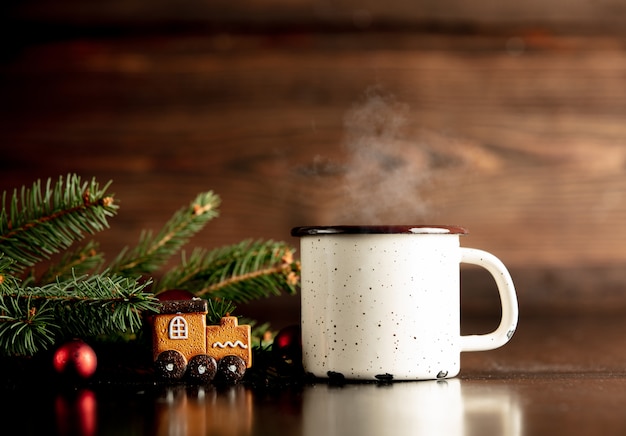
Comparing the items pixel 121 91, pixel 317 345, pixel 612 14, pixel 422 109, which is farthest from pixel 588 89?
pixel 317 345

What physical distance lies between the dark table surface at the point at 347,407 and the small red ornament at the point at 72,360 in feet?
0.04

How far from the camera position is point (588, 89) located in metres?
1.30

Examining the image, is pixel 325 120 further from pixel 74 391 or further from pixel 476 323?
pixel 74 391

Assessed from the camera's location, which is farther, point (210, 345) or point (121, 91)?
point (121, 91)

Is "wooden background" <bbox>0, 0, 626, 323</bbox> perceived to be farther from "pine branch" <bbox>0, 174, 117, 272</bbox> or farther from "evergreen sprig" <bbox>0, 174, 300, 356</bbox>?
"pine branch" <bbox>0, 174, 117, 272</bbox>

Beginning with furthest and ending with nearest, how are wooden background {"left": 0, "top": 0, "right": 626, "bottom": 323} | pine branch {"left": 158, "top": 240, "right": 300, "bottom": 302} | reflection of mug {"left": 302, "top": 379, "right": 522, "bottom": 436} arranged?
1. wooden background {"left": 0, "top": 0, "right": 626, "bottom": 323}
2. pine branch {"left": 158, "top": 240, "right": 300, "bottom": 302}
3. reflection of mug {"left": 302, "top": 379, "right": 522, "bottom": 436}

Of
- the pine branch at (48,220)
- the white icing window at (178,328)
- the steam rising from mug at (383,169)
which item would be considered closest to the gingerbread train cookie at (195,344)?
the white icing window at (178,328)

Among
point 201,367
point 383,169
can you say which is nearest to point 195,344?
point 201,367

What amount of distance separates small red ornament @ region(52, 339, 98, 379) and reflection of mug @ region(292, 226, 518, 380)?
0.18 meters

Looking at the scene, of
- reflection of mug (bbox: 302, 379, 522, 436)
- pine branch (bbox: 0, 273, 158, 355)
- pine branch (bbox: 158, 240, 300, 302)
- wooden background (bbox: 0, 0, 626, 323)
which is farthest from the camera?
wooden background (bbox: 0, 0, 626, 323)

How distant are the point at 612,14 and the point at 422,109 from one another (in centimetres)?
36

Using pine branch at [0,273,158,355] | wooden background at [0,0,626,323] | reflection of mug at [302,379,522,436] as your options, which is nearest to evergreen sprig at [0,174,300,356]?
pine branch at [0,273,158,355]

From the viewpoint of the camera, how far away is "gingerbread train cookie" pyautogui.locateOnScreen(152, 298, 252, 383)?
574mm

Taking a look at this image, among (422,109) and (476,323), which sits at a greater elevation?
(422,109)
